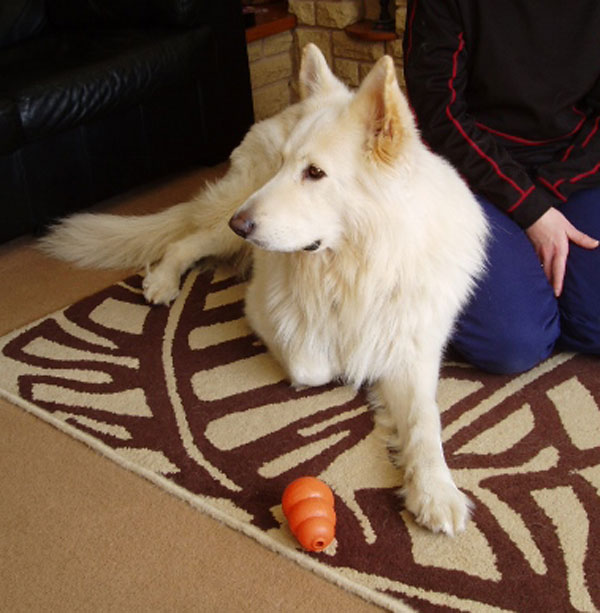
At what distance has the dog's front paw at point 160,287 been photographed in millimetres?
2391

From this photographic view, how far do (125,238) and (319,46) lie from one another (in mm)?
1910

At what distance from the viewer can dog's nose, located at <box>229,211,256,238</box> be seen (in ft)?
5.04

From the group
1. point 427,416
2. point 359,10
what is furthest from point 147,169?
point 427,416

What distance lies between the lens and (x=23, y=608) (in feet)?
4.54

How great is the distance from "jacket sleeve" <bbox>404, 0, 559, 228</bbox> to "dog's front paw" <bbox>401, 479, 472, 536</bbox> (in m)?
0.79

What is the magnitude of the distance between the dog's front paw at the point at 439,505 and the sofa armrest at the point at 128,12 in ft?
7.80

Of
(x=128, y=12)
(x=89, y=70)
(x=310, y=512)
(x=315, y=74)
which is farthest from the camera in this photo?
(x=128, y=12)

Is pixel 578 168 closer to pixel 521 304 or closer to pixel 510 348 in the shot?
pixel 521 304

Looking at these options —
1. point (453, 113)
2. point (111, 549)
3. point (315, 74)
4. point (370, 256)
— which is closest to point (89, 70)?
point (315, 74)

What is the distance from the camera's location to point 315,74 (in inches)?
67.1

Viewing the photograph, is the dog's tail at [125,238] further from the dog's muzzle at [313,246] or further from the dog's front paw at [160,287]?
the dog's muzzle at [313,246]

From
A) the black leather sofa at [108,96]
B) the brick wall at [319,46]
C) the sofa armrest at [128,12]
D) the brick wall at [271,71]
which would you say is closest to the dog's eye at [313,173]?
the black leather sofa at [108,96]

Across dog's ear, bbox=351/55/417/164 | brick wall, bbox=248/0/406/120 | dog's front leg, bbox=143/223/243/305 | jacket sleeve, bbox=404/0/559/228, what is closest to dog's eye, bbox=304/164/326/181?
dog's ear, bbox=351/55/417/164

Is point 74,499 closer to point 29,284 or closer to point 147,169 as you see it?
point 29,284
